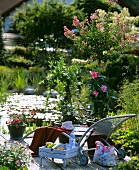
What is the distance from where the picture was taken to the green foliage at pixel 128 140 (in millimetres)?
9219

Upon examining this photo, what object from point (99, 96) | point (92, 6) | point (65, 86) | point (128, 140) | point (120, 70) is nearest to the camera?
point (128, 140)

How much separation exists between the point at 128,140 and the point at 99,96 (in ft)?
6.85

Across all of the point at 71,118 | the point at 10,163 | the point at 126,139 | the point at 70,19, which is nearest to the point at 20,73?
the point at 70,19

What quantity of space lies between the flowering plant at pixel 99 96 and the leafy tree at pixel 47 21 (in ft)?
43.6

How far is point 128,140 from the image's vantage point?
9.56 metres

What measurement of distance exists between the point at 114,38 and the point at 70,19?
1119cm

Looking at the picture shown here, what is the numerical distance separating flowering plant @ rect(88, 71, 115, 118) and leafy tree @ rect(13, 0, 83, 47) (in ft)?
43.6

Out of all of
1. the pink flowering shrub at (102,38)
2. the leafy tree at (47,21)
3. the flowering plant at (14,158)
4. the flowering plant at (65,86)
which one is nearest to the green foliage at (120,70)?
the pink flowering shrub at (102,38)

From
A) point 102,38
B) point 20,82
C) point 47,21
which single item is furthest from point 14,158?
point 47,21

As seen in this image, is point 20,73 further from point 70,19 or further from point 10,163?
point 10,163

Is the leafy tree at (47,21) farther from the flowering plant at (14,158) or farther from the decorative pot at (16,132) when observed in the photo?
the flowering plant at (14,158)

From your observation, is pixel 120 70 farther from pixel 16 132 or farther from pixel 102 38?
pixel 16 132

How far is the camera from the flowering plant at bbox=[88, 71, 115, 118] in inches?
444

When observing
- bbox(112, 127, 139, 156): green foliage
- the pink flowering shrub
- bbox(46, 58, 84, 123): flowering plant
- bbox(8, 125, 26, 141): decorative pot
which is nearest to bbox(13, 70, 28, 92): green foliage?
the pink flowering shrub
